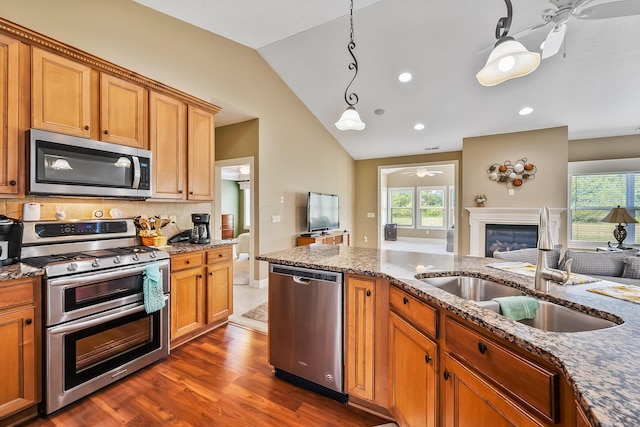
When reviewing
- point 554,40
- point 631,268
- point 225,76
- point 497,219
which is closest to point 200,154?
point 225,76

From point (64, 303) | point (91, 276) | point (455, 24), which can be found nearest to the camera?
point (64, 303)

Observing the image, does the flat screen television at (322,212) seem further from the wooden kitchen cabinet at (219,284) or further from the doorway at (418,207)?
the doorway at (418,207)

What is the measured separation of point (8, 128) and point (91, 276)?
108 centimetres

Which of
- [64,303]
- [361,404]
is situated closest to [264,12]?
[64,303]

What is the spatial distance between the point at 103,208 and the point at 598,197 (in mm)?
7861

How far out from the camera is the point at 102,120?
2.24 meters

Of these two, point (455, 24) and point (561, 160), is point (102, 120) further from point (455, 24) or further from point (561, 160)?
point (561, 160)

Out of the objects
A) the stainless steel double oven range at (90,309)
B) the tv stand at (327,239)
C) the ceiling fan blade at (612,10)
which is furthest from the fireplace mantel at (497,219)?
the stainless steel double oven range at (90,309)

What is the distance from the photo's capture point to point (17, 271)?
161 cm

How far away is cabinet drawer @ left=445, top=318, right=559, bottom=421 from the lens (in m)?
0.77

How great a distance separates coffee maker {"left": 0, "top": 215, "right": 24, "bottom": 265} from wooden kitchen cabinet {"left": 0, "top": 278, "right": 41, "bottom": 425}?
0.28 metres

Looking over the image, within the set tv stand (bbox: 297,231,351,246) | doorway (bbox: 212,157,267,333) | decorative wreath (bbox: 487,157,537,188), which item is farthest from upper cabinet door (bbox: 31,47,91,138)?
decorative wreath (bbox: 487,157,537,188)

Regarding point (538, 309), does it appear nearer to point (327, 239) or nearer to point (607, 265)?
point (607, 265)

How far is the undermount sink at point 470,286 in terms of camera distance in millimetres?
1617
